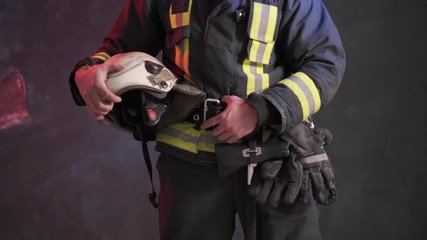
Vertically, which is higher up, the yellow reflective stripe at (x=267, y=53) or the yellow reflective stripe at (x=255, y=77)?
the yellow reflective stripe at (x=267, y=53)

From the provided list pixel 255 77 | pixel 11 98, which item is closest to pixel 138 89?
pixel 255 77

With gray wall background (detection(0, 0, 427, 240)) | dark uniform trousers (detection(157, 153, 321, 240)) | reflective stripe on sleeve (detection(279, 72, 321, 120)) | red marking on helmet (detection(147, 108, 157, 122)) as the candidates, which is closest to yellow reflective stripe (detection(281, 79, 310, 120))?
reflective stripe on sleeve (detection(279, 72, 321, 120))

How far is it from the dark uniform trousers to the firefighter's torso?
0.08 meters

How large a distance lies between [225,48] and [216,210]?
1.34 ft

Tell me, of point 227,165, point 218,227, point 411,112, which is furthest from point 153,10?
point 411,112

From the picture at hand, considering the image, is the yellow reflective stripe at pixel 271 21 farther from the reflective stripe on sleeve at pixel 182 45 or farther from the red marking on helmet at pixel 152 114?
the red marking on helmet at pixel 152 114

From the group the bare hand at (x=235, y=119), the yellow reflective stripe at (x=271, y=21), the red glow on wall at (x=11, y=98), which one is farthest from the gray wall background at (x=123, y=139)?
the bare hand at (x=235, y=119)

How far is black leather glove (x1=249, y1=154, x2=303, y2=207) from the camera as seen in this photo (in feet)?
3.87

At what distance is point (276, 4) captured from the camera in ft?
3.94

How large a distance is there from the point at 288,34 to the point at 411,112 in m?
1.11

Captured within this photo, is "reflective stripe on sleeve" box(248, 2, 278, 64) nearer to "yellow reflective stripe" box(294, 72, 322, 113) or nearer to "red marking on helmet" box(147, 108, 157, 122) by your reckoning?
"yellow reflective stripe" box(294, 72, 322, 113)

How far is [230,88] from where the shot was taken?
3.89ft

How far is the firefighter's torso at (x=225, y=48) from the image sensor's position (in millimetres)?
1183

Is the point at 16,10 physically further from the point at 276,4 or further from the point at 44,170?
the point at 276,4
